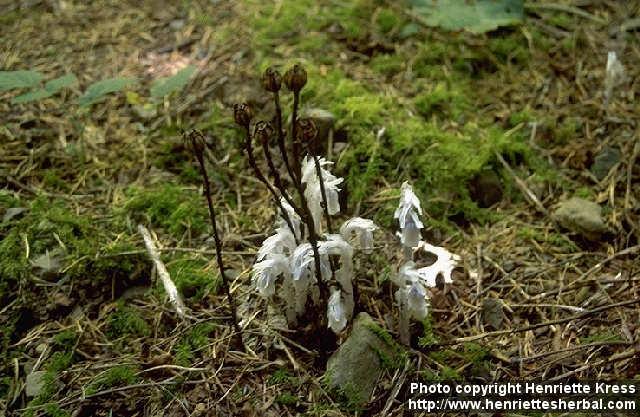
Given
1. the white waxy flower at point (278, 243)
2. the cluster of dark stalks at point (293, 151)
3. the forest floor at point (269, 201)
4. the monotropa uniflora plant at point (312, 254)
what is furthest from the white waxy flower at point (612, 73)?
the white waxy flower at point (278, 243)

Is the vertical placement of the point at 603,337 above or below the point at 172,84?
below

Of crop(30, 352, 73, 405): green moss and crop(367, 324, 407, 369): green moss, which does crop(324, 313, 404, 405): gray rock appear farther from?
crop(30, 352, 73, 405): green moss

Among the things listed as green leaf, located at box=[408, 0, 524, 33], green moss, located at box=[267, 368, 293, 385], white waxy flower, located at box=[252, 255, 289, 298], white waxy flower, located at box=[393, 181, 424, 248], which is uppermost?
green leaf, located at box=[408, 0, 524, 33]

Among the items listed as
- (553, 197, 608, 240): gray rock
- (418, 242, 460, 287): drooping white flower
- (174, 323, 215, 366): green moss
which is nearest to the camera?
(174, 323, 215, 366): green moss

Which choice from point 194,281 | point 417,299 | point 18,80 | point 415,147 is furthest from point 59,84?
point 417,299

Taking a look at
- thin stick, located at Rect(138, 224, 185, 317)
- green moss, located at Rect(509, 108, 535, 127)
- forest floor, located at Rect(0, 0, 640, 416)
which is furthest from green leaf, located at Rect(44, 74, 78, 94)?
green moss, located at Rect(509, 108, 535, 127)

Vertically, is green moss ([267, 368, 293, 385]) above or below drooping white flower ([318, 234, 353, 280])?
below

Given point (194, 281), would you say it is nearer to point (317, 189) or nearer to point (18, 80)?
point (317, 189)

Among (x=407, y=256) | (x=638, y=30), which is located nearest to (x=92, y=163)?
(x=407, y=256)
